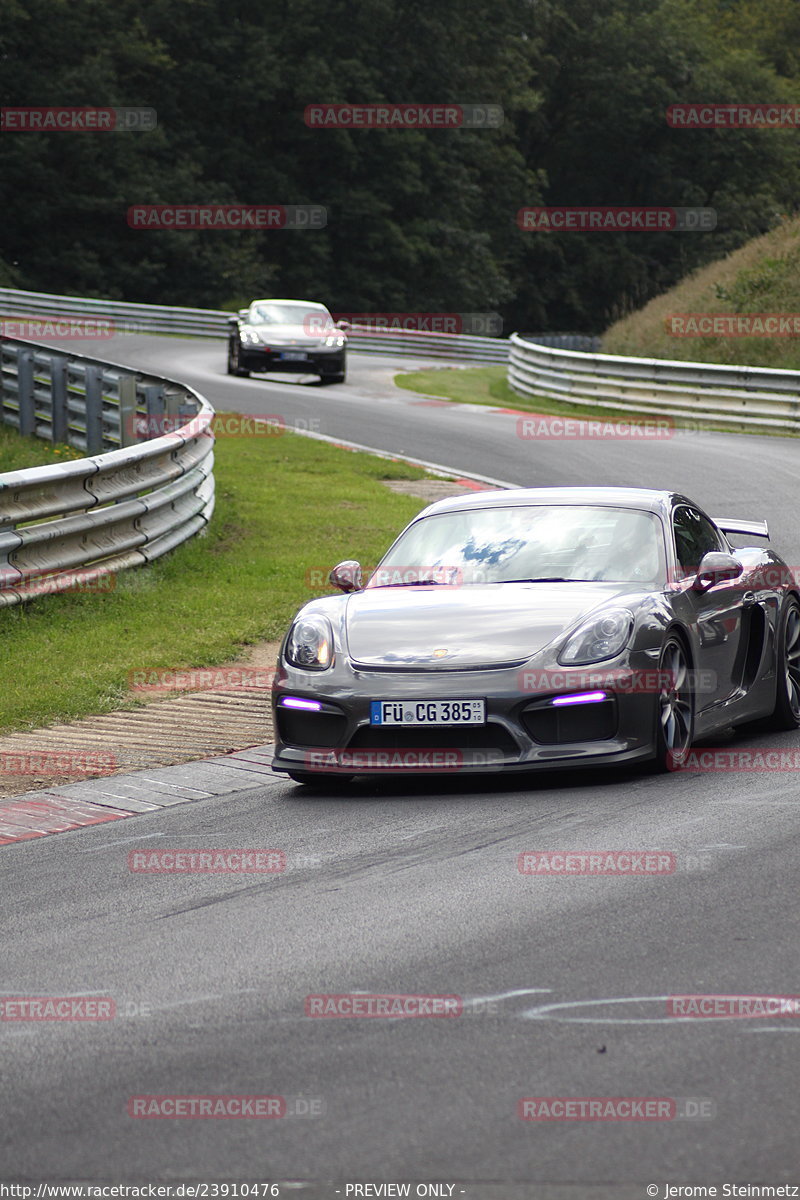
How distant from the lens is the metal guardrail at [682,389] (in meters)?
27.5

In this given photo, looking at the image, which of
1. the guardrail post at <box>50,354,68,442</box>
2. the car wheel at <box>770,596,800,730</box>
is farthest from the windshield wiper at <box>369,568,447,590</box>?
the guardrail post at <box>50,354,68,442</box>

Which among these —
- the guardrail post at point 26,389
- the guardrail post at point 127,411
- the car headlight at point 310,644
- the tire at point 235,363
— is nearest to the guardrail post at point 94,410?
the guardrail post at point 127,411

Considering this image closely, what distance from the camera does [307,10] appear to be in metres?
63.3

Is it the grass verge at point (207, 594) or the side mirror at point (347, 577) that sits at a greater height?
the side mirror at point (347, 577)

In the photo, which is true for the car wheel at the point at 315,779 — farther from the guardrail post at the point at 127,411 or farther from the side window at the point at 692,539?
the guardrail post at the point at 127,411

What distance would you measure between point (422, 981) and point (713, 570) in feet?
13.7

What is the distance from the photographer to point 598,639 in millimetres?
7969

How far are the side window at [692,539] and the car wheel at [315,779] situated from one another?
204cm

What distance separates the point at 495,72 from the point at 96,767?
2608 inches

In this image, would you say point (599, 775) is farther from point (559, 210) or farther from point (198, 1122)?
point (559, 210)

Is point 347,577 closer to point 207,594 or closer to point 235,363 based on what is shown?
point 207,594

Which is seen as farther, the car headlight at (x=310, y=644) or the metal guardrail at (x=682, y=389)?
the metal guardrail at (x=682, y=389)

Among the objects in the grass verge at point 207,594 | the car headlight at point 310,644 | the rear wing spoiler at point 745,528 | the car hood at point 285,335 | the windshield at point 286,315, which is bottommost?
the grass verge at point 207,594

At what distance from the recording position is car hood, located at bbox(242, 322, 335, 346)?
3381 cm
